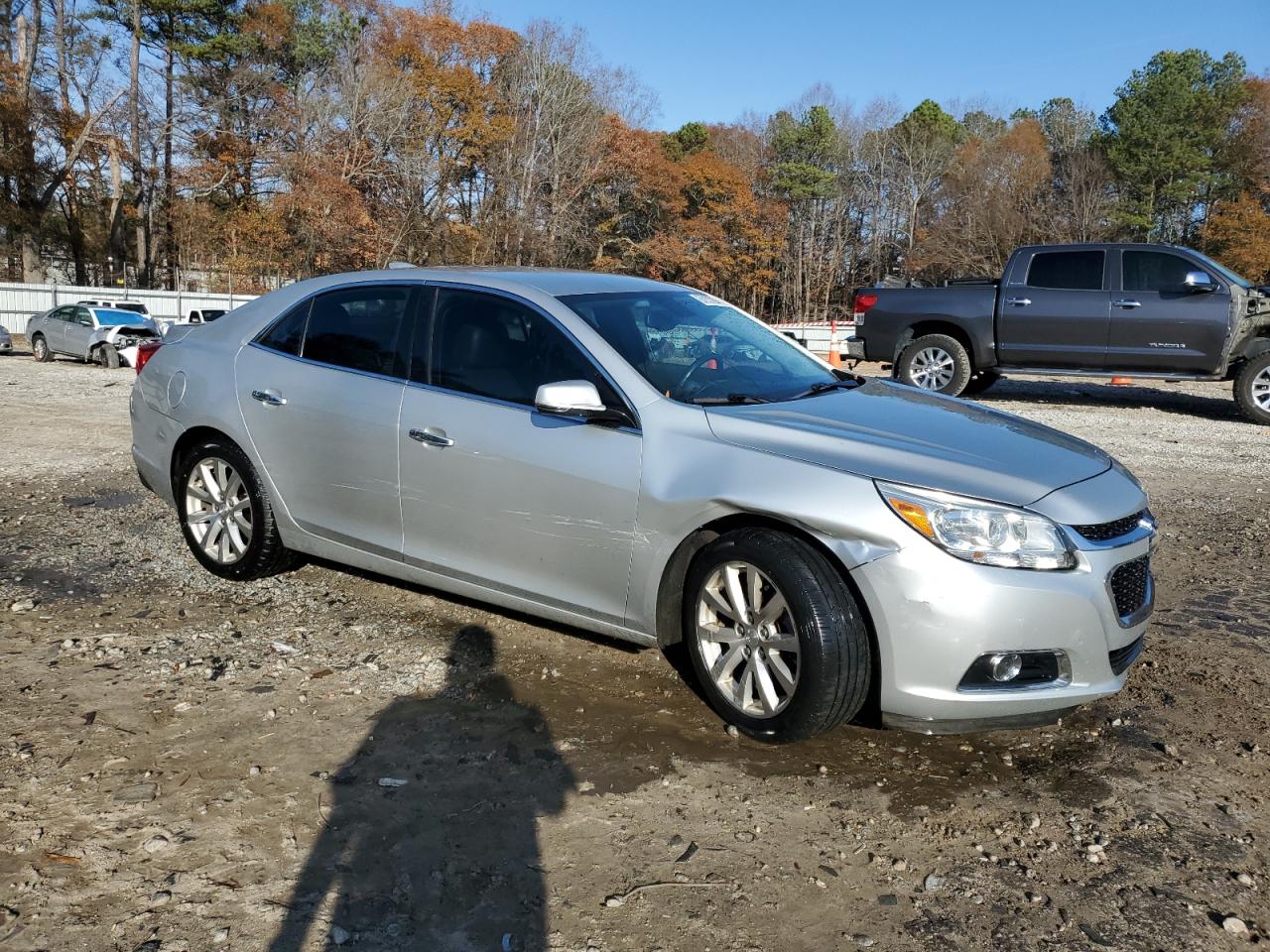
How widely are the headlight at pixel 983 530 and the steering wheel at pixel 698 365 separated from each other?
103 cm

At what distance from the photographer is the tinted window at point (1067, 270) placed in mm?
12688

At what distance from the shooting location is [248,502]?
5055 millimetres

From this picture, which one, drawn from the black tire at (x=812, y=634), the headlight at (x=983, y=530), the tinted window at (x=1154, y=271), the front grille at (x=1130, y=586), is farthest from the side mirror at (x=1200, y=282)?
the black tire at (x=812, y=634)

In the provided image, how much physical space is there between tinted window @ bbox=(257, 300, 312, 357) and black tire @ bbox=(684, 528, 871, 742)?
2.61 m

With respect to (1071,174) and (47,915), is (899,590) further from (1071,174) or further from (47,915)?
(1071,174)

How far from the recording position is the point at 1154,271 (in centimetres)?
1237

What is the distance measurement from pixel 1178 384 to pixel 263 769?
1690cm

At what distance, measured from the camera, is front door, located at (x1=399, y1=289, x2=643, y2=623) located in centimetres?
380

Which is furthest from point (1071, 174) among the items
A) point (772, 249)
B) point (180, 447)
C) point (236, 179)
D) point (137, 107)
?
point (180, 447)

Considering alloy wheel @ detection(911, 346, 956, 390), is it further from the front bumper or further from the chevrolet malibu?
the front bumper

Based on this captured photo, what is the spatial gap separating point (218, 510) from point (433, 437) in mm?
1667

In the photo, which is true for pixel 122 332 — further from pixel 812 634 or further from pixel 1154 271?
pixel 812 634

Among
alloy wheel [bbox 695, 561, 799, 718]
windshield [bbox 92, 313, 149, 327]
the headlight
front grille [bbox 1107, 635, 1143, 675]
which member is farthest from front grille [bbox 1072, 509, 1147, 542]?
windshield [bbox 92, 313, 149, 327]

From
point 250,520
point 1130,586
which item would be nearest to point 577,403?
point 1130,586
